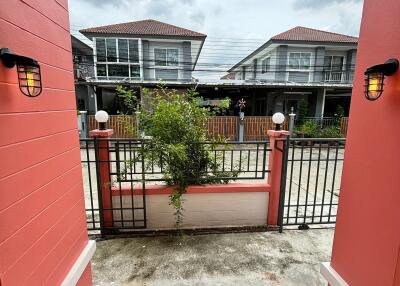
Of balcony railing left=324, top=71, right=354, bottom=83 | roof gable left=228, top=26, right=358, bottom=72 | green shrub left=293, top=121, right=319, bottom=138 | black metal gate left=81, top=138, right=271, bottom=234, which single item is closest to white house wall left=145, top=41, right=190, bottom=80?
roof gable left=228, top=26, right=358, bottom=72

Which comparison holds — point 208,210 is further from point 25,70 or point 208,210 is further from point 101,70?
point 101,70

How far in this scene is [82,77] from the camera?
12.3 meters

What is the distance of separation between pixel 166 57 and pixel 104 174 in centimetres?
1061

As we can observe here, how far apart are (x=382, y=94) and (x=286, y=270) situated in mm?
1957

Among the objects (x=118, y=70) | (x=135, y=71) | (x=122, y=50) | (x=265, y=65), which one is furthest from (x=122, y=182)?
(x=265, y=65)

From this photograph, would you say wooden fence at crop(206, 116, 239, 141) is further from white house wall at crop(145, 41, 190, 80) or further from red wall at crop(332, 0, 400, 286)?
red wall at crop(332, 0, 400, 286)

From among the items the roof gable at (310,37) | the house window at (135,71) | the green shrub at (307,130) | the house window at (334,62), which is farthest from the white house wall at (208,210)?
the house window at (334,62)

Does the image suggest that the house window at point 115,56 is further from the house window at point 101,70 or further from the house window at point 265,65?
the house window at point 265,65

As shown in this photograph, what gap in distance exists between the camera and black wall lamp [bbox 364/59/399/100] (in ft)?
3.43

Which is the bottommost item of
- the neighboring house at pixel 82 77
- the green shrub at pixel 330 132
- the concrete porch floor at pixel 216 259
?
the concrete porch floor at pixel 216 259

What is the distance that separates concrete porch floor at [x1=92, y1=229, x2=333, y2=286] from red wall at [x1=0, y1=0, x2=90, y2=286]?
2.89 ft

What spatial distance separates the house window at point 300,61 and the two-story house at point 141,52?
5.40 metres

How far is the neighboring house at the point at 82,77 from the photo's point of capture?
12.0m

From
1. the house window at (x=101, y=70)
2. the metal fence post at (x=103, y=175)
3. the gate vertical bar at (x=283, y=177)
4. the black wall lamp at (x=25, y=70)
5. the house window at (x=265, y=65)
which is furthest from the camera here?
the house window at (x=265, y=65)
